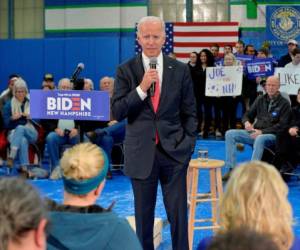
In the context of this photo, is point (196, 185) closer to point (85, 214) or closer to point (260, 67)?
point (85, 214)

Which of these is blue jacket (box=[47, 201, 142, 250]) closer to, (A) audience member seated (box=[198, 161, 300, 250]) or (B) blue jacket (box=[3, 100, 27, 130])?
(A) audience member seated (box=[198, 161, 300, 250])

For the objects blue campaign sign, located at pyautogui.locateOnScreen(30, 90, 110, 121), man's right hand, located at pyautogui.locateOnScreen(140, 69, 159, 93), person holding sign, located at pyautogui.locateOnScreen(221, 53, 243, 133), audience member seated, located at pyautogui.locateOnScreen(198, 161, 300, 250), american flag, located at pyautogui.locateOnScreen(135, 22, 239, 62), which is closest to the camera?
audience member seated, located at pyautogui.locateOnScreen(198, 161, 300, 250)

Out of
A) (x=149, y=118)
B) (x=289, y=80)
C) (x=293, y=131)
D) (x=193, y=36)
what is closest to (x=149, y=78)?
(x=149, y=118)

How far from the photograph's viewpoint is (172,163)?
11.6 feet

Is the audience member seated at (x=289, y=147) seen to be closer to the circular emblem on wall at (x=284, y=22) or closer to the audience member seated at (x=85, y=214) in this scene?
the audience member seated at (x=85, y=214)

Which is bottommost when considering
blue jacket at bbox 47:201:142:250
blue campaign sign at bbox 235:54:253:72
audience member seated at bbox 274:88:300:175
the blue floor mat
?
the blue floor mat

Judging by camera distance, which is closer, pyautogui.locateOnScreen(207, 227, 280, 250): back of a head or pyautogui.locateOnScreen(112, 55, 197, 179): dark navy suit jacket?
pyautogui.locateOnScreen(207, 227, 280, 250): back of a head

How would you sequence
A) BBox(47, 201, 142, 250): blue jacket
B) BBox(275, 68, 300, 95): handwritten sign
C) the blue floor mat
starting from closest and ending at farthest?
BBox(47, 201, 142, 250): blue jacket → the blue floor mat → BBox(275, 68, 300, 95): handwritten sign

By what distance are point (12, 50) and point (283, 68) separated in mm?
8233

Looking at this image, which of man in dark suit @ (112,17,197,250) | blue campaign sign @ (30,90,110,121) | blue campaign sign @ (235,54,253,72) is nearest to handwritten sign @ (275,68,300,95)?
blue campaign sign @ (235,54,253,72)

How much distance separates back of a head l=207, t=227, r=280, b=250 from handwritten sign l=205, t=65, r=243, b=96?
9.44m

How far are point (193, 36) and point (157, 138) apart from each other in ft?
35.4

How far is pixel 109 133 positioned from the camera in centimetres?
789

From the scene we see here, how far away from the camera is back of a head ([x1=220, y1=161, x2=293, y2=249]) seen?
1.83 metres
